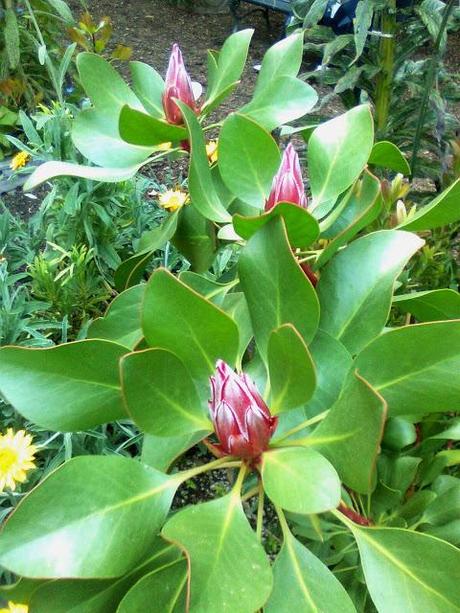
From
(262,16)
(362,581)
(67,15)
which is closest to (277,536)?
(362,581)

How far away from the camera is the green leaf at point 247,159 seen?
0.71 m

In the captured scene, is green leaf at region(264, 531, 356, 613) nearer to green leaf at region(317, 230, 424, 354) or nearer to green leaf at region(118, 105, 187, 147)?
green leaf at region(317, 230, 424, 354)

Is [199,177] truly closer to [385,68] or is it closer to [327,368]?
[327,368]

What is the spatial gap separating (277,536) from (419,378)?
0.86m

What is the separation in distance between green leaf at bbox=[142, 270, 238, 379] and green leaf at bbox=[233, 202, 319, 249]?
0.31 ft

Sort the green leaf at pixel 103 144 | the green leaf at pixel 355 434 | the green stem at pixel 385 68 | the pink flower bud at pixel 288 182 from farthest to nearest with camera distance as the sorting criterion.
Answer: the green stem at pixel 385 68
the green leaf at pixel 103 144
the pink flower bud at pixel 288 182
the green leaf at pixel 355 434

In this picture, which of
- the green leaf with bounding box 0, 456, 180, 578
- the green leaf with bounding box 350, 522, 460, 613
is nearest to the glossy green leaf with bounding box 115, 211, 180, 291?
the green leaf with bounding box 0, 456, 180, 578

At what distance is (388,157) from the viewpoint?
2.66ft

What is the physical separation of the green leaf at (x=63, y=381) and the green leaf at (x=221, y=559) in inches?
5.2

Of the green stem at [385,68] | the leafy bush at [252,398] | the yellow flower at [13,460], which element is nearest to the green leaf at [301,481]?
the leafy bush at [252,398]

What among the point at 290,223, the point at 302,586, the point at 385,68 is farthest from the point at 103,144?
the point at 385,68

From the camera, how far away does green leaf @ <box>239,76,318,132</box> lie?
826 mm

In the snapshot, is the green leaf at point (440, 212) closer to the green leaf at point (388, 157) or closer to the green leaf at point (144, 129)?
the green leaf at point (388, 157)

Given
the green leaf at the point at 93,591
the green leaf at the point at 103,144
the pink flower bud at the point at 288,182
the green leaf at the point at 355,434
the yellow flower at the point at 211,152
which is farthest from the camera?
the yellow flower at the point at 211,152
